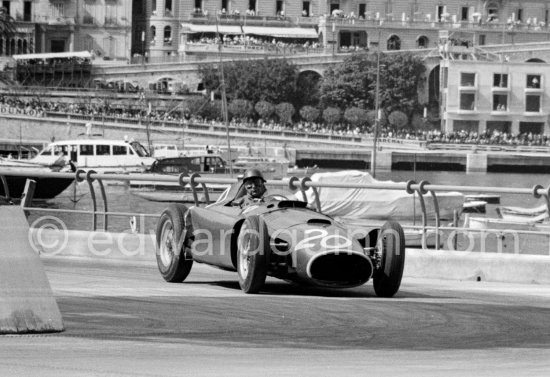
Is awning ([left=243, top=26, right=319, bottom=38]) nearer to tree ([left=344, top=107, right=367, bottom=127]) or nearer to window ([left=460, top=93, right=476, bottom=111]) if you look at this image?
window ([left=460, top=93, right=476, bottom=111])

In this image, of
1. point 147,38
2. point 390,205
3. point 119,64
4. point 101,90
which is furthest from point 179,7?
point 390,205

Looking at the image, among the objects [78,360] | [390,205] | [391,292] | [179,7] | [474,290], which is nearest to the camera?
[78,360]

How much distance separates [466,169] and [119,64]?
38.8m

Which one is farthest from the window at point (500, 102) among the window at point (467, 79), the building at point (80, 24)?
A: the building at point (80, 24)

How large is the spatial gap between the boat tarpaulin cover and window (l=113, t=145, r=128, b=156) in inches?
1280

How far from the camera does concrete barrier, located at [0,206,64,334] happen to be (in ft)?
42.8

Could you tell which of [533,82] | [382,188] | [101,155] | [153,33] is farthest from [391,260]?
[153,33]

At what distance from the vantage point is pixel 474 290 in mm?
18312

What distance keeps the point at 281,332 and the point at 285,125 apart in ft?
415

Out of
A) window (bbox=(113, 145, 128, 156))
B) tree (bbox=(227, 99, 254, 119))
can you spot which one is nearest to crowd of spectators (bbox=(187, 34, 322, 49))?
tree (bbox=(227, 99, 254, 119))

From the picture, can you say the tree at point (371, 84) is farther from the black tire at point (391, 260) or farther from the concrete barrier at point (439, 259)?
the black tire at point (391, 260)

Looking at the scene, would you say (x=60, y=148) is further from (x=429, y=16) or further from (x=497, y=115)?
(x=429, y=16)

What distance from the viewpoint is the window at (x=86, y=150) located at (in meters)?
87.2

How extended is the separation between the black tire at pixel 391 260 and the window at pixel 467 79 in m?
138
